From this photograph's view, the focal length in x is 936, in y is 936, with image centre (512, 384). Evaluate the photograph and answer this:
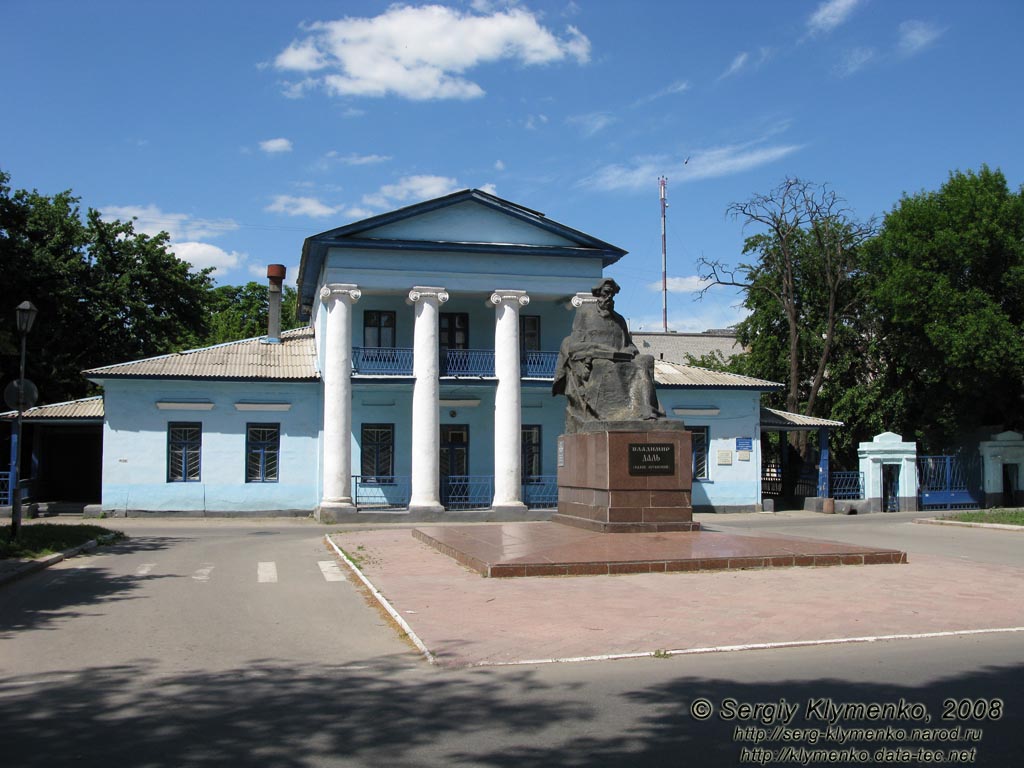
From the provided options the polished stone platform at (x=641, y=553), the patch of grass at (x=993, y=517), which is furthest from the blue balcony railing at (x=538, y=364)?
the polished stone platform at (x=641, y=553)

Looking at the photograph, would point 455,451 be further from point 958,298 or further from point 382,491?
point 958,298

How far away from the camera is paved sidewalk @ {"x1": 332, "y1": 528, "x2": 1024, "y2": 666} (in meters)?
7.37

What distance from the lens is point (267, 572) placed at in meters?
12.7

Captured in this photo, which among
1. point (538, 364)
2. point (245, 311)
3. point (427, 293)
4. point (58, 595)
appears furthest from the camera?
point (245, 311)

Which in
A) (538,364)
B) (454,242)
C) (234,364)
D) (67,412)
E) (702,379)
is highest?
(454,242)

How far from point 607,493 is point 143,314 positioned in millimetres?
24321

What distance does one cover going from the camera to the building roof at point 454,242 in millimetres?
25734

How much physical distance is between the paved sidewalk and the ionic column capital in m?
15.2

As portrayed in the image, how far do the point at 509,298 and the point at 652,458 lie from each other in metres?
13.3

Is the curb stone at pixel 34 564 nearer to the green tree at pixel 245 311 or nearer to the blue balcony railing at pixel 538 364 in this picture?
the blue balcony railing at pixel 538 364

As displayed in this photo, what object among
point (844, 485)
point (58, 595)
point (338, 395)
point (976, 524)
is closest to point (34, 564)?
point (58, 595)

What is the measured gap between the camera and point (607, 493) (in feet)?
45.2

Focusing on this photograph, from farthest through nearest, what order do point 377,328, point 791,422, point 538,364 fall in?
point 791,422 → point 377,328 → point 538,364

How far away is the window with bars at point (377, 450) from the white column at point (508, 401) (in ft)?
11.5
